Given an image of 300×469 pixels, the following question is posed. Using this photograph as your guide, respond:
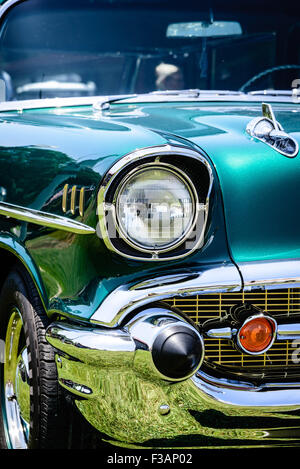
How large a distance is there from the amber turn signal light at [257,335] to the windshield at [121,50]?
1.43 metres

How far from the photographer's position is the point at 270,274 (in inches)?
82.3

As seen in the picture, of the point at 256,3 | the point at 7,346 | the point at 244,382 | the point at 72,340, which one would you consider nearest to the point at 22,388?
the point at 7,346

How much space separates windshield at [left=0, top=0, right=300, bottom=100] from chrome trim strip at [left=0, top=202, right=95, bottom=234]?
911 mm

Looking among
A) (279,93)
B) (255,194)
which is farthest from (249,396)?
(279,93)

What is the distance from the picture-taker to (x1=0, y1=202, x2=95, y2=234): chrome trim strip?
6.98 ft

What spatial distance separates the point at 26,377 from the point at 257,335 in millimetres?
728

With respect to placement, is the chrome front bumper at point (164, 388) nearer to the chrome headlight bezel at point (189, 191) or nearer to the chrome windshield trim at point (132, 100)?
the chrome headlight bezel at point (189, 191)

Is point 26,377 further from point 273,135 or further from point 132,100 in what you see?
point 132,100

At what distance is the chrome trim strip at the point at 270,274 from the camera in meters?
2.07

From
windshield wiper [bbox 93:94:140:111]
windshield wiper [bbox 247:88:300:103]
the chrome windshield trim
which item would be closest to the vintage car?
windshield wiper [bbox 93:94:140:111]

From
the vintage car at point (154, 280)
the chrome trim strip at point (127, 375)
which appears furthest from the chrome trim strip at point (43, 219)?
the chrome trim strip at point (127, 375)

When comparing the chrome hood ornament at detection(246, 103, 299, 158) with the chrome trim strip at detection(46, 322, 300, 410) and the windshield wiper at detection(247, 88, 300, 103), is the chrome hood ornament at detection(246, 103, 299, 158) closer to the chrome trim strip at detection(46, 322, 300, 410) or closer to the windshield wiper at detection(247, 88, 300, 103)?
the chrome trim strip at detection(46, 322, 300, 410)

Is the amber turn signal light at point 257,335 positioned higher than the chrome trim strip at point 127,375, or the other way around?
the amber turn signal light at point 257,335

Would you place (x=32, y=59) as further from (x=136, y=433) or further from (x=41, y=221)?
(x=136, y=433)
